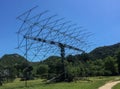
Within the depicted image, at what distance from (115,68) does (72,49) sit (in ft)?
96.8

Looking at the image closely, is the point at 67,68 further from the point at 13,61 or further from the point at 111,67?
the point at 13,61

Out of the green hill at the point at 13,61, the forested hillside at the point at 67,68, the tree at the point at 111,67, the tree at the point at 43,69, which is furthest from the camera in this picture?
the green hill at the point at 13,61

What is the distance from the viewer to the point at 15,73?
280 feet

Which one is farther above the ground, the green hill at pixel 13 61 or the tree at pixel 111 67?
the green hill at pixel 13 61

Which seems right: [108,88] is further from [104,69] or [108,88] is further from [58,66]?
[104,69]

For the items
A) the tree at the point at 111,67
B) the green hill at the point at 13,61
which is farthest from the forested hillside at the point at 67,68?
the green hill at the point at 13,61

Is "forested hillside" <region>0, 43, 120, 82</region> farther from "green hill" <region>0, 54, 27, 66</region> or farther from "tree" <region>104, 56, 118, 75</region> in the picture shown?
"green hill" <region>0, 54, 27, 66</region>

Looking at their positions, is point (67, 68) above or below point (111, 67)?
below

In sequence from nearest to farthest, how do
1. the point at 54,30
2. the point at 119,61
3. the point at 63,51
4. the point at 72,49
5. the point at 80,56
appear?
the point at 54,30
the point at 63,51
the point at 72,49
the point at 80,56
the point at 119,61

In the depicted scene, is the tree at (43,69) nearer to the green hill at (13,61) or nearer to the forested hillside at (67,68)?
the forested hillside at (67,68)

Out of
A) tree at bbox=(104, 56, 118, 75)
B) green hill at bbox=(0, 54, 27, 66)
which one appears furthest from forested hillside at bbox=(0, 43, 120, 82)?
green hill at bbox=(0, 54, 27, 66)

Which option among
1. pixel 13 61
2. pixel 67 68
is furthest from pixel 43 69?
pixel 13 61

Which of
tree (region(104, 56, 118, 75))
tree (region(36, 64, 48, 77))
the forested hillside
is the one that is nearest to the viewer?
the forested hillside

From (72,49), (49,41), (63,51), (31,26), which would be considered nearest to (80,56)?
(72,49)
